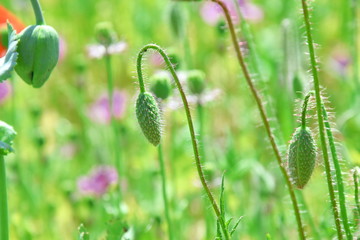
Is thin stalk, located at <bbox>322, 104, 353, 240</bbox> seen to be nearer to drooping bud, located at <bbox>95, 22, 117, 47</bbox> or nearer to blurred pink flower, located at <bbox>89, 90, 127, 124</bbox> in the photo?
drooping bud, located at <bbox>95, 22, 117, 47</bbox>

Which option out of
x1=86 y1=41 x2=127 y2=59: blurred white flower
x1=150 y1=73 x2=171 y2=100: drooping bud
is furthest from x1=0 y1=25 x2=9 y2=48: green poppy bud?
x1=150 y1=73 x2=171 y2=100: drooping bud

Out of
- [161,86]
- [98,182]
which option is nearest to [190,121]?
[161,86]

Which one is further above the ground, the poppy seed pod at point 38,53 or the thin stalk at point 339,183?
the poppy seed pod at point 38,53

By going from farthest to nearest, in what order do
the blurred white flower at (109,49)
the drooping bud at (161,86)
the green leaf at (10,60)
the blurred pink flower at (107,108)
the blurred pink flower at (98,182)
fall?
the blurred pink flower at (107,108) < the blurred pink flower at (98,182) < the blurred white flower at (109,49) < the drooping bud at (161,86) < the green leaf at (10,60)

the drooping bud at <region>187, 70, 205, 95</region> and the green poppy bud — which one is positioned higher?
the green poppy bud

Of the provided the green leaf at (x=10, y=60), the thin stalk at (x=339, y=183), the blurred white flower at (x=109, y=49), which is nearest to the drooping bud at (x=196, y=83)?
the blurred white flower at (x=109, y=49)

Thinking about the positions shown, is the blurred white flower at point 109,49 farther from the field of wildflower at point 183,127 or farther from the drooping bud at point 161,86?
the drooping bud at point 161,86

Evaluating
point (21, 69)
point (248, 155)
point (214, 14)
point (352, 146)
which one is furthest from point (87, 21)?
point (21, 69)

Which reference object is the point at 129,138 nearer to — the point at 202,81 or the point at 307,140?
the point at 202,81
